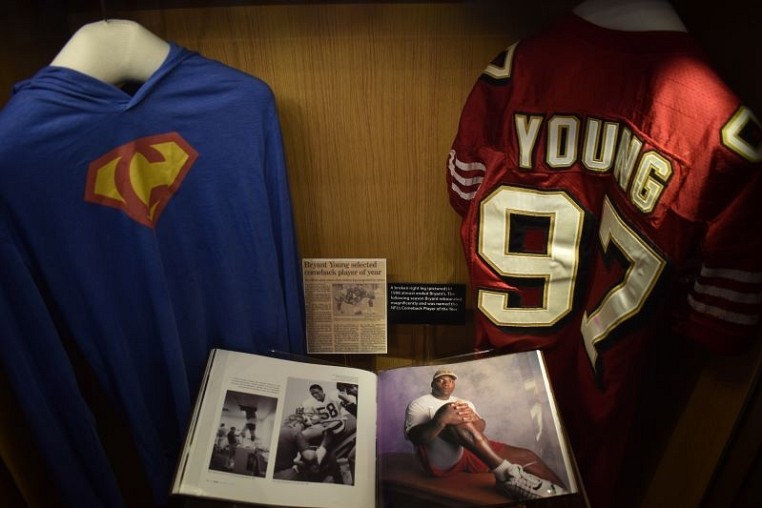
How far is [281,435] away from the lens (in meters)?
0.96

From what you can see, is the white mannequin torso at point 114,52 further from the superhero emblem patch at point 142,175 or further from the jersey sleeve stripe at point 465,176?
the jersey sleeve stripe at point 465,176

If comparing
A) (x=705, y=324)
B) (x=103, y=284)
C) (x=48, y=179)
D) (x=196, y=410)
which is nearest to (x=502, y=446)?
(x=705, y=324)

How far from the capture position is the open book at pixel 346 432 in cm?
89

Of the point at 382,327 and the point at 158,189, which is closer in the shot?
the point at 158,189

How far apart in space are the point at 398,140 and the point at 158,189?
45 centimetres

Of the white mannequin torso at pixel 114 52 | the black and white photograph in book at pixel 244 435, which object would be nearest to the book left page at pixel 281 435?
the black and white photograph in book at pixel 244 435

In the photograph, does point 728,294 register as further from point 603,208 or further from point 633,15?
point 633,15

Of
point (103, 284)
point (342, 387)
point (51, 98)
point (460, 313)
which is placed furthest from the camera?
point (460, 313)

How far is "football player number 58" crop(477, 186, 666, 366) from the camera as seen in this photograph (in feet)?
2.93

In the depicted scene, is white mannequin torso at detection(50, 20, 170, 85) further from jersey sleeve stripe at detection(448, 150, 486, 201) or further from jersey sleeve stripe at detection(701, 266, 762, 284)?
jersey sleeve stripe at detection(701, 266, 762, 284)

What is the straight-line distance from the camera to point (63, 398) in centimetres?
95

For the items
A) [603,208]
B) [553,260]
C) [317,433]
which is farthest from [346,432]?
[603,208]

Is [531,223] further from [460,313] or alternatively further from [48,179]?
[48,179]

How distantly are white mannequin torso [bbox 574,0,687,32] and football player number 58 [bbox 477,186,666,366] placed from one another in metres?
0.26
